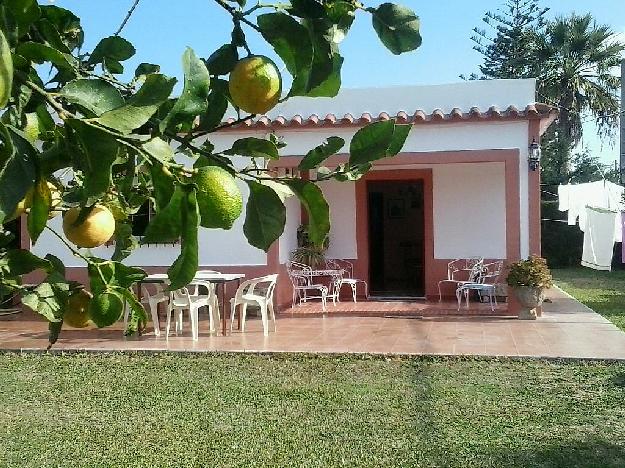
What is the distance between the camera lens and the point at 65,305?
1408 millimetres

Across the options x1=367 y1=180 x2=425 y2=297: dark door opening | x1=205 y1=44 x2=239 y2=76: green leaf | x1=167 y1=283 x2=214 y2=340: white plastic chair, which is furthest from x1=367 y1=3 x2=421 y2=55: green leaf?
x1=367 y1=180 x2=425 y2=297: dark door opening

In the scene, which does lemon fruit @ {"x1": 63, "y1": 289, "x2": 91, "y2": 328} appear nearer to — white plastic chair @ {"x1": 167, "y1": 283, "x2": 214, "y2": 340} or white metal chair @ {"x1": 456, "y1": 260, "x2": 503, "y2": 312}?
white plastic chair @ {"x1": 167, "y1": 283, "x2": 214, "y2": 340}

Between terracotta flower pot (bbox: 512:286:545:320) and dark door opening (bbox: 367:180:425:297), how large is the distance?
3.59 m

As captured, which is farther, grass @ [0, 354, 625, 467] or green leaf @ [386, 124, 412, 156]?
grass @ [0, 354, 625, 467]

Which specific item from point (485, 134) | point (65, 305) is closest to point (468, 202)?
point (485, 134)

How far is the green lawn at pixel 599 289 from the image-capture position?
11.2 metres

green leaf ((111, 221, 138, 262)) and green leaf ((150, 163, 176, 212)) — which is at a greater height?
green leaf ((150, 163, 176, 212))

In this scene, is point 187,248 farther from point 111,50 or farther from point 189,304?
point 189,304

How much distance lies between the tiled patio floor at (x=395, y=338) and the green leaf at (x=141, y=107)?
6.91 meters

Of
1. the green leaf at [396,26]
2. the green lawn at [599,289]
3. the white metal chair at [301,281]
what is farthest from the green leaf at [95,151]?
the white metal chair at [301,281]

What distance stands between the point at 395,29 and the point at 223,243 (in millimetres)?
10076

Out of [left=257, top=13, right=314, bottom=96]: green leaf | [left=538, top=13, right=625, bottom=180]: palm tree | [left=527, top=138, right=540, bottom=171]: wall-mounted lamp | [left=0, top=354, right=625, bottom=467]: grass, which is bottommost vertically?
[left=0, top=354, right=625, bottom=467]: grass

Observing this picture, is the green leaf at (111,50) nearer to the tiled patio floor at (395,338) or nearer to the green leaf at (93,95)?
the green leaf at (93,95)

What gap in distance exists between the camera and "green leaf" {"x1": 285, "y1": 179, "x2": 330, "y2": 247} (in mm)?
1083
